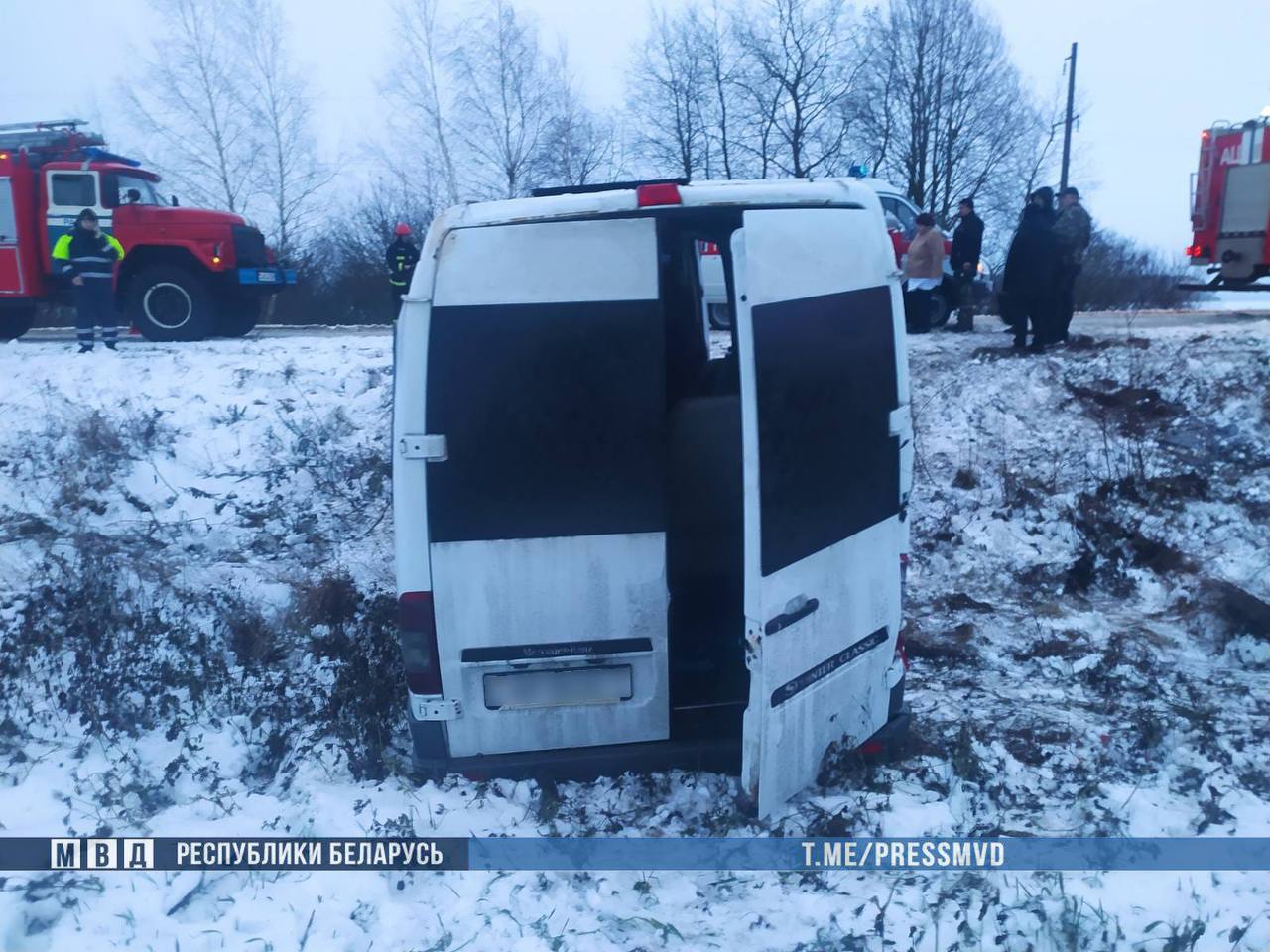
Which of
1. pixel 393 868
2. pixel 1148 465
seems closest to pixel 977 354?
pixel 1148 465

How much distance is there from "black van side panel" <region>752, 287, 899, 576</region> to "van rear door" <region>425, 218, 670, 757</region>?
52 cm

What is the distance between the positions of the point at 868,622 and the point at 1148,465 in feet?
15.5

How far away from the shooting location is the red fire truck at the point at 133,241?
40.4 feet

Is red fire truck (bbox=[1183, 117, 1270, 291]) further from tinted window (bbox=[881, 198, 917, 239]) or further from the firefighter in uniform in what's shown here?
the firefighter in uniform

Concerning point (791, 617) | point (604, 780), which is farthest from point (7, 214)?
point (791, 617)

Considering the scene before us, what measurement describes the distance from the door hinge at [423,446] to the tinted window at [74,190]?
1158cm

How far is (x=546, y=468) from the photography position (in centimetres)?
369

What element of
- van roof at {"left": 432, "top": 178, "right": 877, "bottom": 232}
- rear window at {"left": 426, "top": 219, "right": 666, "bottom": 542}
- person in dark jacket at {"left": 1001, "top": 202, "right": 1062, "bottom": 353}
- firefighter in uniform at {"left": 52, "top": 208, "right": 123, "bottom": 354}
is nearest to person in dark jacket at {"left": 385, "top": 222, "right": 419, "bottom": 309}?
firefighter in uniform at {"left": 52, "top": 208, "right": 123, "bottom": 354}

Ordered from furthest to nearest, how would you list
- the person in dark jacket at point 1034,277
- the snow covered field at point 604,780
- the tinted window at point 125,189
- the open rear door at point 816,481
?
the tinted window at point 125,189 < the person in dark jacket at point 1034,277 < the snow covered field at point 604,780 < the open rear door at point 816,481

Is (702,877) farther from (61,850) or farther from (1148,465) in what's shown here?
(1148,465)

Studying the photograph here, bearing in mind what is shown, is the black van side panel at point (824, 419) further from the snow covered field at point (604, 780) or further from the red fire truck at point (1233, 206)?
the red fire truck at point (1233, 206)

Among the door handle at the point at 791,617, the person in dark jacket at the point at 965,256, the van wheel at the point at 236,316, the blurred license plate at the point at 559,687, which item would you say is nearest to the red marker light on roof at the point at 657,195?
the door handle at the point at 791,617

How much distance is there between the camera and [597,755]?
3.94 metres

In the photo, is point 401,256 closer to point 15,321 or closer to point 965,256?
point 15,321
